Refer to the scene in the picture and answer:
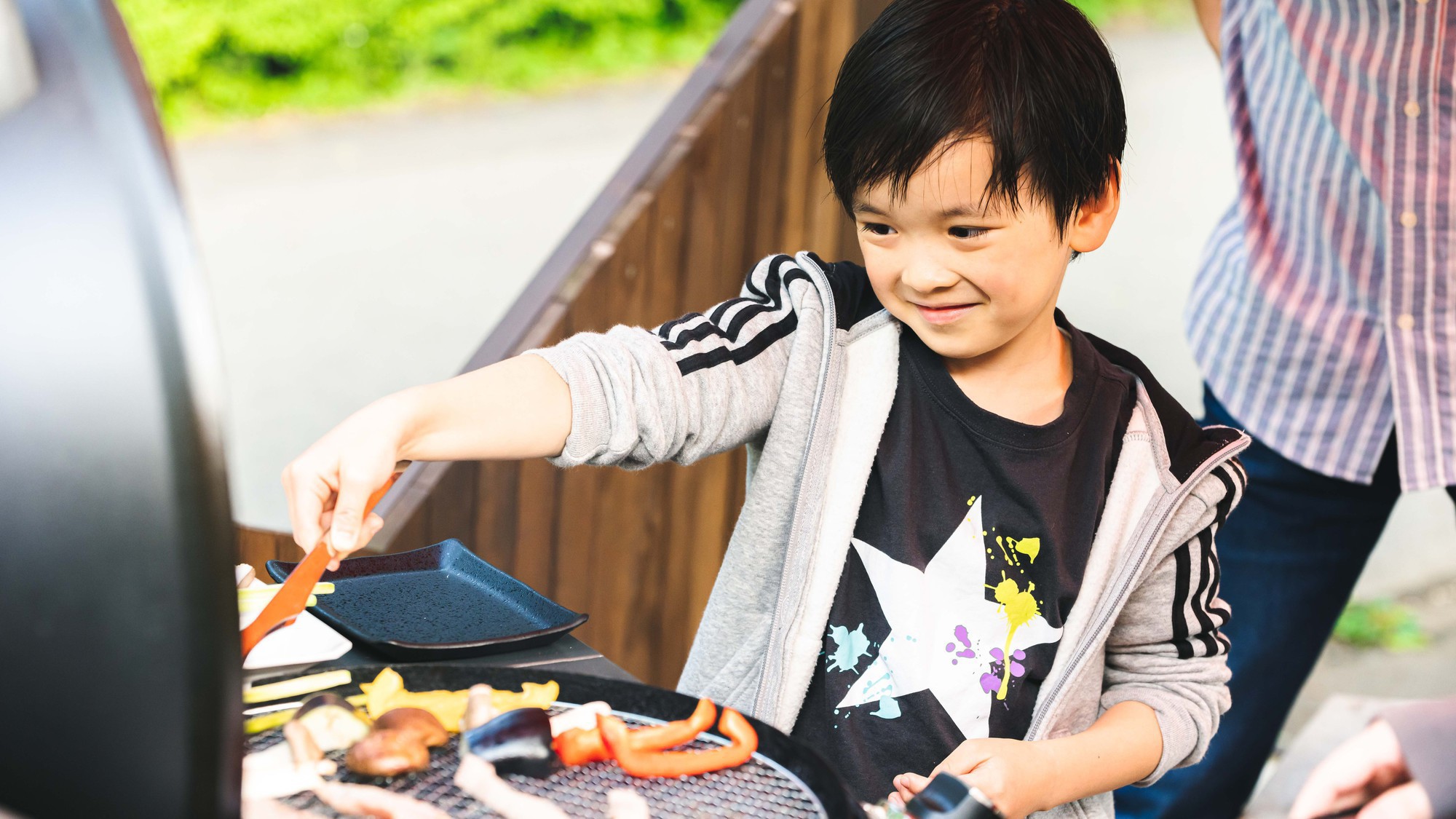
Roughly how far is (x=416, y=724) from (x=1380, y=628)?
312 centimetres

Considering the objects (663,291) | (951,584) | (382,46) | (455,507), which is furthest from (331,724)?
(382,46)

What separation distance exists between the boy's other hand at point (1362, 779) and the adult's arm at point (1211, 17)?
146cm

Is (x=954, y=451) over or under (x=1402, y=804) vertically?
over

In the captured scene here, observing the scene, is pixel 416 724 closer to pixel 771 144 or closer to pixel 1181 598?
pixel 1181 598

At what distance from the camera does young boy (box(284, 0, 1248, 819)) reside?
102 cm

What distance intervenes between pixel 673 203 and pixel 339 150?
5.25 m

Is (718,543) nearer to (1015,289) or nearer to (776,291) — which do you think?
(776,291)

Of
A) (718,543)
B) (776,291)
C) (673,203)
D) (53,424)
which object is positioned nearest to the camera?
(53,424)

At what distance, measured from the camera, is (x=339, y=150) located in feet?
22.5

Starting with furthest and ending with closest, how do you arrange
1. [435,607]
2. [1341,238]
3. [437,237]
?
[437,237]
[1341,238]
[435,607]

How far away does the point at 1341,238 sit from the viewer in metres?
1.73

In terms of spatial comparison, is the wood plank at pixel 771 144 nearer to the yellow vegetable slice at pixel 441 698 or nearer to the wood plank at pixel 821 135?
the wood plank at pixel 821 135

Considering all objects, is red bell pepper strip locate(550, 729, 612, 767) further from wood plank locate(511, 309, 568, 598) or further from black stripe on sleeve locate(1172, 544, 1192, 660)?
wood plank locate(511, 309, 568, 598)

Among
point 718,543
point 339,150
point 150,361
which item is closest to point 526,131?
point 339,150
